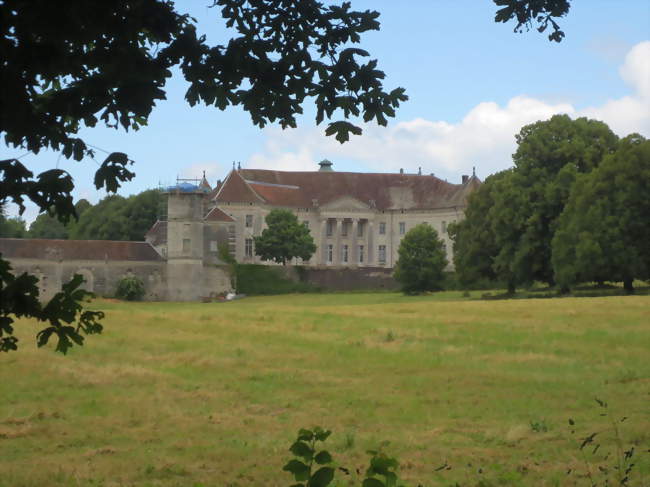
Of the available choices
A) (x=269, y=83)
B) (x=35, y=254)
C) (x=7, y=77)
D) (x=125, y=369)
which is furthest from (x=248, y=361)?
(x=35, y=254)

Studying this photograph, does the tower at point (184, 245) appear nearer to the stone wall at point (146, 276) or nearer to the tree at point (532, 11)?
the stone wall at point (146, 276)

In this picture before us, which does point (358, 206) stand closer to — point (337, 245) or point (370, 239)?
point (370, 239)

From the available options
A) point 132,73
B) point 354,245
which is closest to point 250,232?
point 354,245

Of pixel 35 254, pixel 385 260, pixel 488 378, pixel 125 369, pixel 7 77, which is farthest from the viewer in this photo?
pixel 385 260

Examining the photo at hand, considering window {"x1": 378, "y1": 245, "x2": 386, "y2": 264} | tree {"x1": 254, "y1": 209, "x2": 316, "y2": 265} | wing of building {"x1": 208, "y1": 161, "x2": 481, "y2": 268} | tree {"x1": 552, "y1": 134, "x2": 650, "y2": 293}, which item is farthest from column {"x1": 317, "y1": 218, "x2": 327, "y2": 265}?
tree {"x1": 552, "y1": 134, "x2": 650, "y2": 293}

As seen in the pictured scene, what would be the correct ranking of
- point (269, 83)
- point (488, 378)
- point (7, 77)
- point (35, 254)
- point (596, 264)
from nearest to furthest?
point (7, 77), point (269, 83), point (488, 378), point (596, 264), point (35, 254)

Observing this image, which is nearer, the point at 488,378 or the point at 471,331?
the point at 488,378

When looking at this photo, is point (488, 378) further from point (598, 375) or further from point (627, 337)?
point (627, 337)

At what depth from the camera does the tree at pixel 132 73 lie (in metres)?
5.66

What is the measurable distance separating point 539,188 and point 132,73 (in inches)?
2113

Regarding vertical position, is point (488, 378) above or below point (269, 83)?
below

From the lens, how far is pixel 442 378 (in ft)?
64.8

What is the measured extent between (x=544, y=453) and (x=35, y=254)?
62632 mm

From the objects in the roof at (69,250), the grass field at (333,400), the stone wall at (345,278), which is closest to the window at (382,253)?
the stone wall at (345,278)
